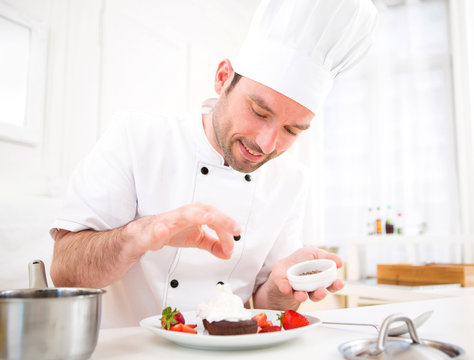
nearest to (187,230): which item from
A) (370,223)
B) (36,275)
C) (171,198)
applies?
(36,275)

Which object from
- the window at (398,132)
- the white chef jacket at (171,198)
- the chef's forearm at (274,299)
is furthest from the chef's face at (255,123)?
the window at (398,132)

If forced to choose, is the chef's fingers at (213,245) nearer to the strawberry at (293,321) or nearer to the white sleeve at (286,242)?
the strawberry at (293,321)

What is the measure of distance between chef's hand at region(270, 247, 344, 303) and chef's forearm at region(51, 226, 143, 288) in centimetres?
42

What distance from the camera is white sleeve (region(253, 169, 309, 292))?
1817mm

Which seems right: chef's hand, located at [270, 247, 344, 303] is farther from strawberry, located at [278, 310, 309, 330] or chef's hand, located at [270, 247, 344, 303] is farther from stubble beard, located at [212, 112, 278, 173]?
stubble beard, located at [212, 112, 278, 173]

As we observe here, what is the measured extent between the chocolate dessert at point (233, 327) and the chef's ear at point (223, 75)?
0.93 metres

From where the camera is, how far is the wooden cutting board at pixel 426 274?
2951mm

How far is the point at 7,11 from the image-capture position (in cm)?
260

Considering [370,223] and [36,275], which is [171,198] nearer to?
[36,275]

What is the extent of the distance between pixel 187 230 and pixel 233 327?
12.2 inches

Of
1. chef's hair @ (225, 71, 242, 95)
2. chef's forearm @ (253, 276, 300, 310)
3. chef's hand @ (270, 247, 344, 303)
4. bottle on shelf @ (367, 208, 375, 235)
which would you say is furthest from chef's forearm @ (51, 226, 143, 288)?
bottle on shelf @ (367, 208, 375, 235)

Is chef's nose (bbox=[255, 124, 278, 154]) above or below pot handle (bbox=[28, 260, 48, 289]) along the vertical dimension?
above

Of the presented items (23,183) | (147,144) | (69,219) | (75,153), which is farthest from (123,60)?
(69,219)

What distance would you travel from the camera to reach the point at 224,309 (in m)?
0.91
